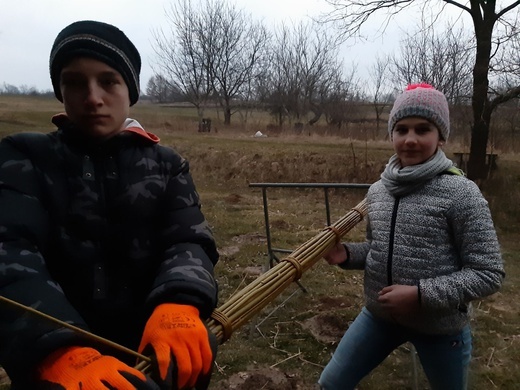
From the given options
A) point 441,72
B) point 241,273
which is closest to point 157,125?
point 441,72

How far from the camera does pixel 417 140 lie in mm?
1568

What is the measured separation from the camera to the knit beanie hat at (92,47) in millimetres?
981

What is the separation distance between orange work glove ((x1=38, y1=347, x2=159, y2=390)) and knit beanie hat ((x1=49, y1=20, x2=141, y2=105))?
1.93 feet

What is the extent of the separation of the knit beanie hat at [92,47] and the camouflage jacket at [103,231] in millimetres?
143

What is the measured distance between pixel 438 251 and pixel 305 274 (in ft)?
10.8

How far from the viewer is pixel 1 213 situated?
0.88 meters

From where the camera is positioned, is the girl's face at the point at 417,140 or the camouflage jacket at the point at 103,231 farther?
the girl's face at the point at 417,140

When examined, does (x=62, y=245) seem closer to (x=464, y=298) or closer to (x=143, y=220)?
(x=143, y=220)

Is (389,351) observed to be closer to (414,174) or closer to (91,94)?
(414,174)

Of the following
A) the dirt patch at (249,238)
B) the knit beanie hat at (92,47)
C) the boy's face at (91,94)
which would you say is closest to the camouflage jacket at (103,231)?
the boy's face at (91,94)

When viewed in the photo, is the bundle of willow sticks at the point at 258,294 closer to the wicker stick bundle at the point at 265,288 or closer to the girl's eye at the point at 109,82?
the wicker stick bundle at the point at 265,288

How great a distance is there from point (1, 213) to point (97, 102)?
11.7 inches

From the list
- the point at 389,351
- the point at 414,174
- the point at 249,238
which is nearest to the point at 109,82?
the point at 414,174

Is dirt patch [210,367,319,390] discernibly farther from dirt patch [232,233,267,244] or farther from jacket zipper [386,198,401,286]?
dirt patch [232,233,267,244]
